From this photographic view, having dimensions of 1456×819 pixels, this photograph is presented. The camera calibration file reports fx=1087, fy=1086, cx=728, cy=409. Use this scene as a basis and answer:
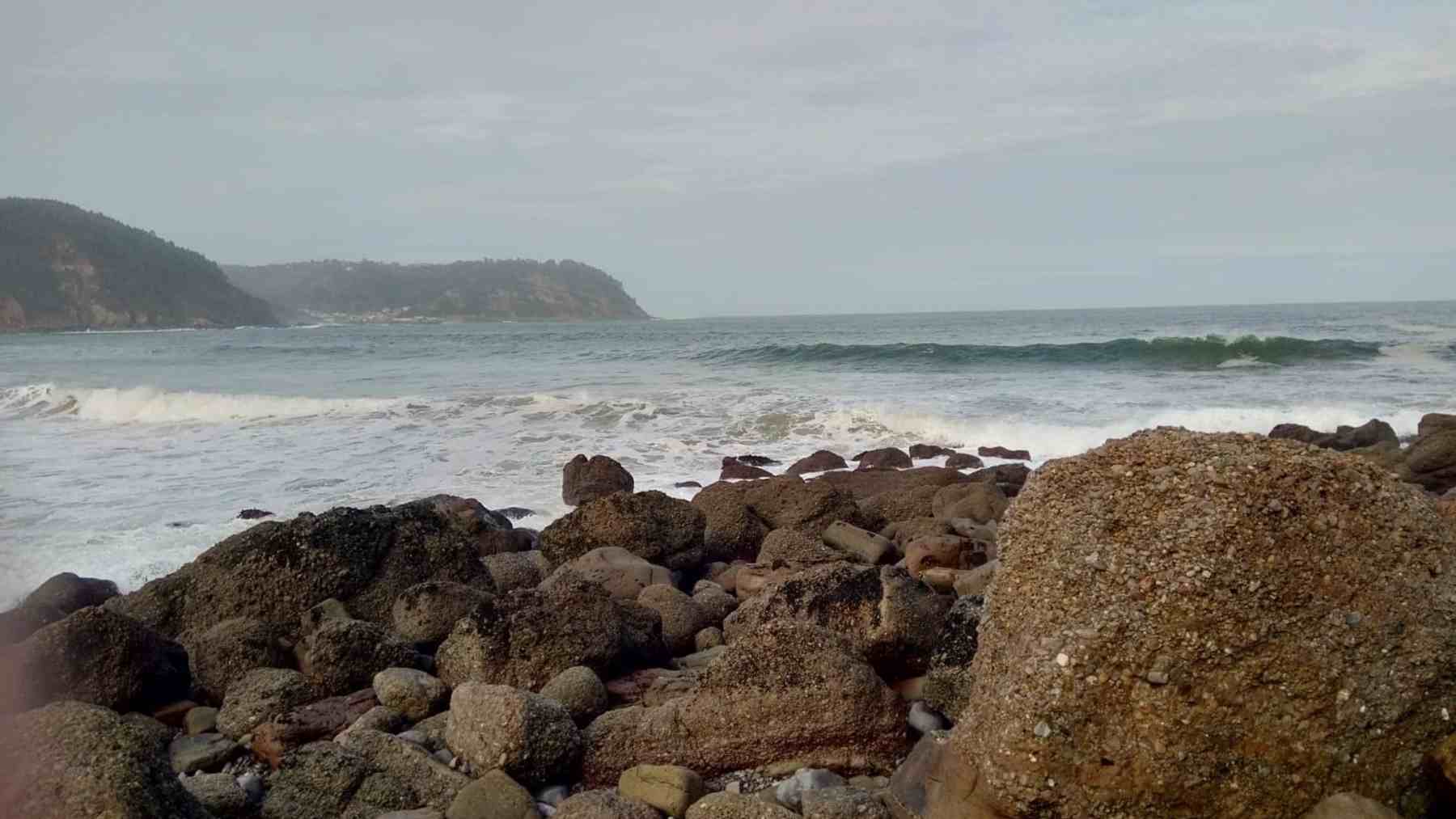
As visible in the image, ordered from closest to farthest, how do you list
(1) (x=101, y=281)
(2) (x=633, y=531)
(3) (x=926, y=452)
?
(2) (x=633, y=531) < (3) (x=926, y=452) < (1) (x=101, y=281)

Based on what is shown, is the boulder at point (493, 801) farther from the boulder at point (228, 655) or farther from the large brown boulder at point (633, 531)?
the large brown boulder at point (633, 531)

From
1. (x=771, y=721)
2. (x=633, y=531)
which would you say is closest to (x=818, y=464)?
(x=633, y=531)

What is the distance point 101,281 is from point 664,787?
73.1 meters

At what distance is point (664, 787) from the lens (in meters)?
3.47

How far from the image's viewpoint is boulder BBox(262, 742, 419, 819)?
3557 millimetres

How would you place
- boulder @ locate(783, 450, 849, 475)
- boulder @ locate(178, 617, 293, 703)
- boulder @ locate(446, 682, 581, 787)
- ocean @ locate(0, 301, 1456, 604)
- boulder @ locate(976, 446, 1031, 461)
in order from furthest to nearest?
1. boulder @ locate(976, 446, 1031, 461)
2. boulder @ locate(783, 450, 849, 475)
3. ocean @ locate(0, 301, 1456, 604)
4. boulder @ locate(178, 617, 293, 703)
5. boulder @ locate(446, 682, 581, 787)

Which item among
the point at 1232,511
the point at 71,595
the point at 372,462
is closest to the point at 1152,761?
the point at 1232,511

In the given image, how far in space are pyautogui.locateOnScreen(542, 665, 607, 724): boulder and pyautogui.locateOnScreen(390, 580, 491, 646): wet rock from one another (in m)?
1.01

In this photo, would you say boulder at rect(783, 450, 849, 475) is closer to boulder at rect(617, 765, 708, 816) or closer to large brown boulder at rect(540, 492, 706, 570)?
large brown boulder at rect(540, 492, 706, 570)

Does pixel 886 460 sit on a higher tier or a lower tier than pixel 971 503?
lower

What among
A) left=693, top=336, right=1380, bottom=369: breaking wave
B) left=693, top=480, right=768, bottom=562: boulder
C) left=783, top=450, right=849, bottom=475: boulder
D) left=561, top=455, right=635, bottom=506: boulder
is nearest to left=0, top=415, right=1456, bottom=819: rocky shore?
left=693, top=480, right=768, bottom=562: boulder

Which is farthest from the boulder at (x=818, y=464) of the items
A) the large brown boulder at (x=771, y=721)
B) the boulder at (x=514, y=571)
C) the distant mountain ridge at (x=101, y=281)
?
the distant mountain ridge at (x=101, y=281)

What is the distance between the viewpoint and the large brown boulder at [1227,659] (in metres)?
2.77

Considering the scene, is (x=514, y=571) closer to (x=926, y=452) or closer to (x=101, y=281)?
(x=926, y=452)
